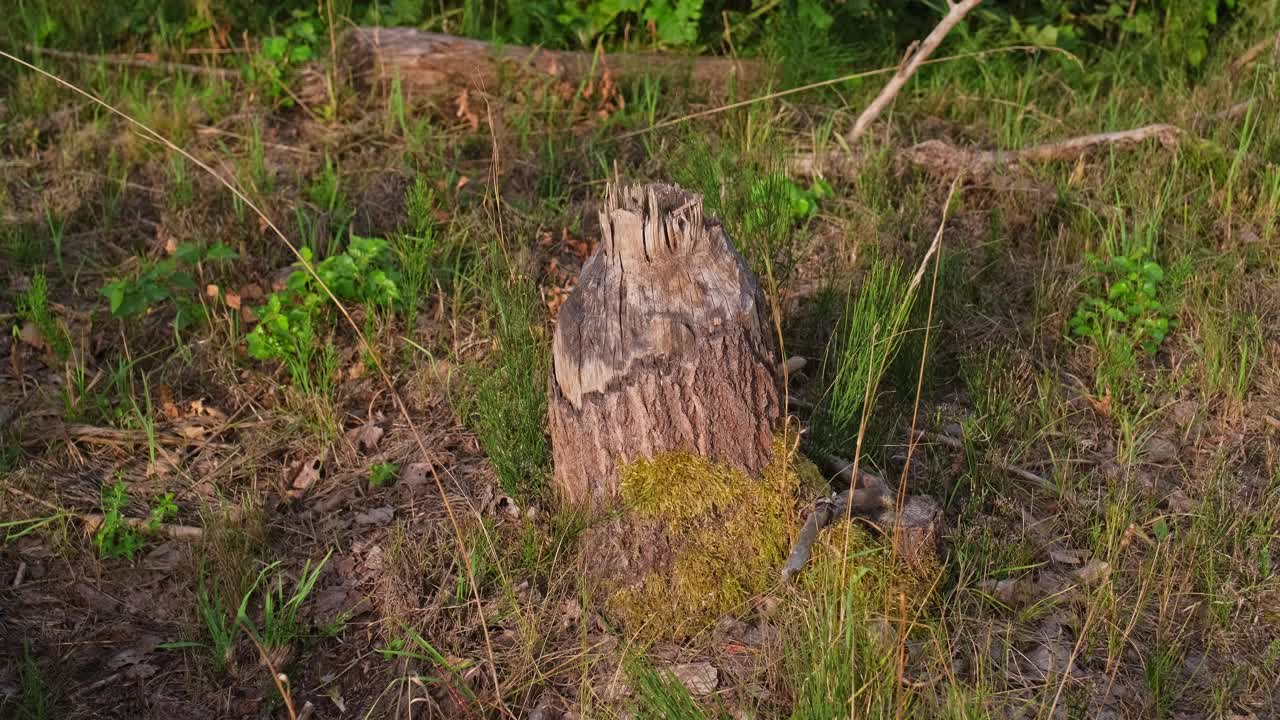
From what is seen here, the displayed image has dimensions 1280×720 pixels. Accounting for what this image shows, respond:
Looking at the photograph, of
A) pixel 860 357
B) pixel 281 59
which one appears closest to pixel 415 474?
pixel 860 357

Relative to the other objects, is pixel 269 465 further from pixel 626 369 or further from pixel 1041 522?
pixel 1041 522

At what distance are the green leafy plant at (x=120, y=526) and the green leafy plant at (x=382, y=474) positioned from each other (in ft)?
1.84

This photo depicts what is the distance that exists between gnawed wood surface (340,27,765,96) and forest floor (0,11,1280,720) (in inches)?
4.0

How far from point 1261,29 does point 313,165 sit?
4.10 meters

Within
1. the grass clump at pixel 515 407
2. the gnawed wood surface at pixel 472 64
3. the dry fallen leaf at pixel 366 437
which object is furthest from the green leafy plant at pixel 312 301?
the gnawed wood surface at pixel 472 64

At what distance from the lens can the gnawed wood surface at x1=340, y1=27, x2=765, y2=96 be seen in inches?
200

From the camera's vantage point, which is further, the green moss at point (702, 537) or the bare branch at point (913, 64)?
the bare branch at point (913, 64)

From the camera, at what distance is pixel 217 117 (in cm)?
507

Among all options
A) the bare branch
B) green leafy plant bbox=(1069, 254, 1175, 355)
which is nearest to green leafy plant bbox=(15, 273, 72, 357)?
the bare branch

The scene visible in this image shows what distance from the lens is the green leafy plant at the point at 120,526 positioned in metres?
3.36

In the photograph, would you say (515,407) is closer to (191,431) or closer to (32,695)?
(191,431)

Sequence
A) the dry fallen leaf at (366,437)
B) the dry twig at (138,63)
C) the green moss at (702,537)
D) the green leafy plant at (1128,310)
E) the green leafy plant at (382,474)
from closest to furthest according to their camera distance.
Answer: the green moss at (702,537)
the green leafy plant at (382,474)
the dry fallen leaf at (366,437)
the green leafy plant at (1128,310)
the dry twig at (138,63)

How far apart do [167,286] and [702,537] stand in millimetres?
2175

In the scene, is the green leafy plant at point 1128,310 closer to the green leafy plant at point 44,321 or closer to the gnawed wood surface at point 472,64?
the gnawed wood surface at point 472,64
